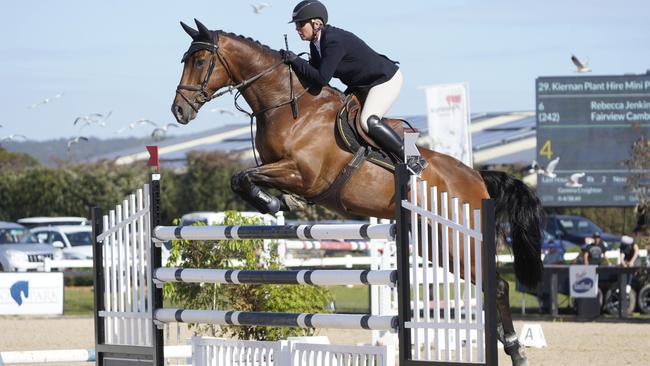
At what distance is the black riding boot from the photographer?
659 centimetres

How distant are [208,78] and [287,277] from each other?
58.0 inches

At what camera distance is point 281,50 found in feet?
22.6

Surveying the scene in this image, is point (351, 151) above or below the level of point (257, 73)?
below

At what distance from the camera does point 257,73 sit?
22.2ft

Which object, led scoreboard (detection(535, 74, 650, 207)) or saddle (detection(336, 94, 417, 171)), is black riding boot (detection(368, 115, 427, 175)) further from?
led scoreboard (detection(535, 74, 650, 207))

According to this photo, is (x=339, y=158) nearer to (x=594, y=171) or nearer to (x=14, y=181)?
(x=594, y=171)

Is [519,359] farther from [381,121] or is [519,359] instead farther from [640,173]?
[640,173]

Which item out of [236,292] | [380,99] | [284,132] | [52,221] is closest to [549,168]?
[236,292]

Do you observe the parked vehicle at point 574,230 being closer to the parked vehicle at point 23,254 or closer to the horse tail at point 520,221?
the parked vehicle at point 23,254

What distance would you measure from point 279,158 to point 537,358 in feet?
13.1

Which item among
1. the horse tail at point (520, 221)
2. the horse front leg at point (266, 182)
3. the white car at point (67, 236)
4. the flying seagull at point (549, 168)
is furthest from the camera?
the white car at point (67, 236)

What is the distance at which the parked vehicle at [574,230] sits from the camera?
23.8 metres

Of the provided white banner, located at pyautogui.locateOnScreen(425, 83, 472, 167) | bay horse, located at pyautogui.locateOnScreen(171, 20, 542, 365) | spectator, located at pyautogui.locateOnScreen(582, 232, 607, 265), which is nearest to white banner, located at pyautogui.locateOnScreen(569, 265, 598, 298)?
spectator, located at pyautogui.locateOnScreen(582, 232, 607, 265)

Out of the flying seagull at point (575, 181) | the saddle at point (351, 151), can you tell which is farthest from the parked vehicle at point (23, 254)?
the saddle at point (351, 151)
